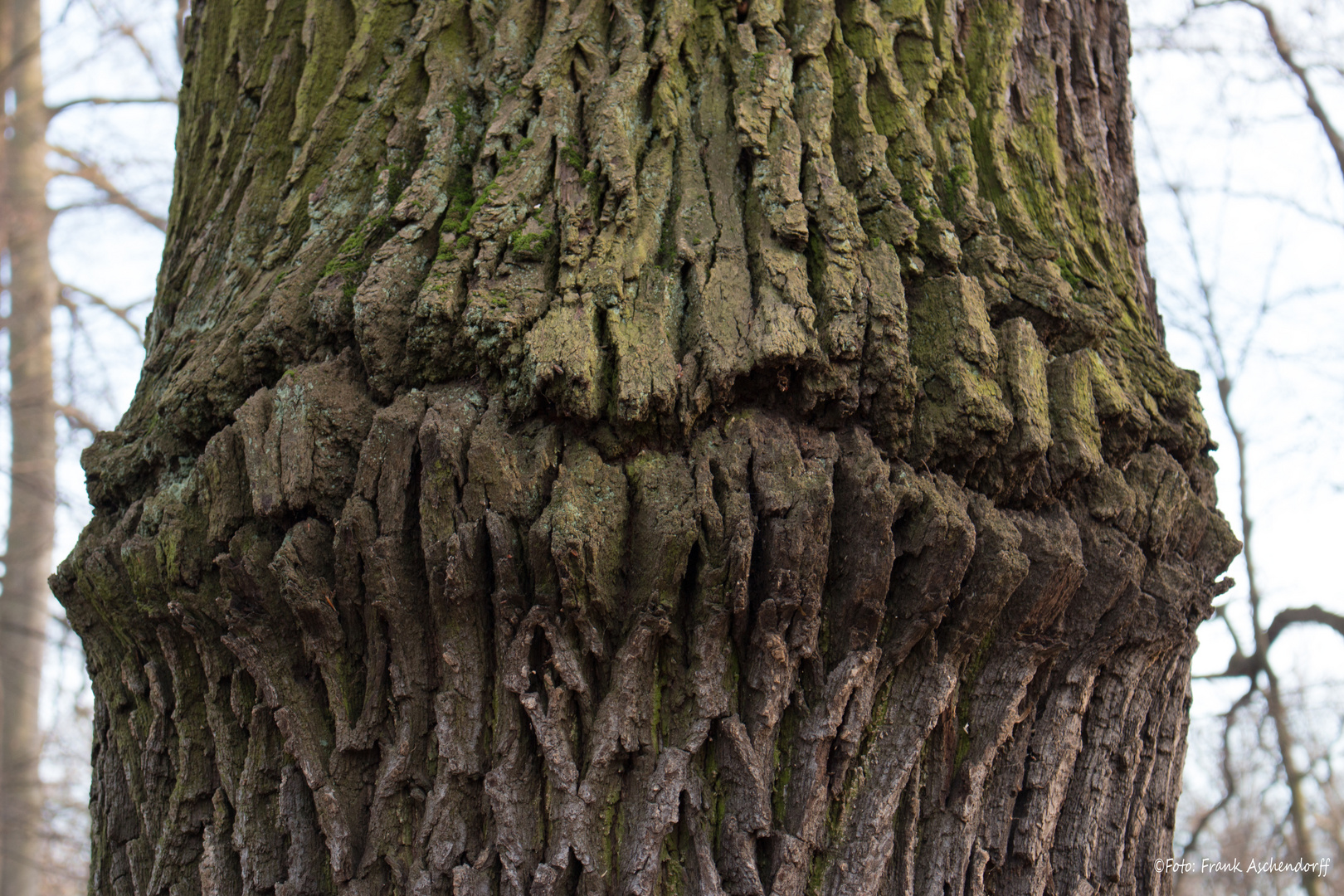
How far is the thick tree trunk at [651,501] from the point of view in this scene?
1.18m

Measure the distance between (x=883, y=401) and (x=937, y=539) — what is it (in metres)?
0.22

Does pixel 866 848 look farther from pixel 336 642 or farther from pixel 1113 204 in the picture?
pixel 1113 204

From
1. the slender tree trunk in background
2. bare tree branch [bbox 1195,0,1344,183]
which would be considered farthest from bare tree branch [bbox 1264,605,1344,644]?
the slender tree trunk in background

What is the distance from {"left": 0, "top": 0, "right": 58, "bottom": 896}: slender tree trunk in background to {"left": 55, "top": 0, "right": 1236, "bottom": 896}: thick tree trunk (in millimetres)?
7204

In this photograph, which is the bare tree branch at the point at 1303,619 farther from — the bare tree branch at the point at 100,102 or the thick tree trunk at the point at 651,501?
the bare tree branch at the point at 100,102

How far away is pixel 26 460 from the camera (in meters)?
7.70

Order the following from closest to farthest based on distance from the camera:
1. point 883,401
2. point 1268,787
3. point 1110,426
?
point 883,401, point 1110,426, point 1268,787

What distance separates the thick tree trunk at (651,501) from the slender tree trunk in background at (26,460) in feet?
23.6

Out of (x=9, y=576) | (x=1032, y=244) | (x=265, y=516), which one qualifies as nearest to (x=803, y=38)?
(x=1032, y=244)

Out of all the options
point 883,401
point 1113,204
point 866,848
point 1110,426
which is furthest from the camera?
point 1113,204

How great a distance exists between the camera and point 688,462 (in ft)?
4.03

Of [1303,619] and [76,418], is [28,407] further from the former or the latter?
[1303,619]

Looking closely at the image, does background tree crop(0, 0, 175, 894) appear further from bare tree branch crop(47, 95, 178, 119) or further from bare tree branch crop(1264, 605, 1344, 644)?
bare tree branch crop(1264, 605, 1344, 644)

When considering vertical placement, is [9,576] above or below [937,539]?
above
